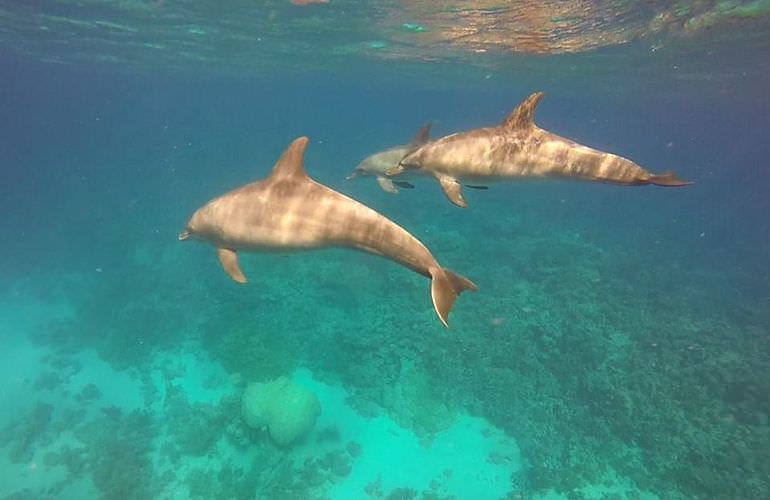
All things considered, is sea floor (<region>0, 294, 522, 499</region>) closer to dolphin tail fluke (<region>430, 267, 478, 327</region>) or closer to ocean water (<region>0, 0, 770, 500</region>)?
ocean water (<region>0, 0, 770, 500</region>)

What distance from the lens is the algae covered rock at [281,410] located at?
13555 millimetres

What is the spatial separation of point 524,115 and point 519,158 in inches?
22.3

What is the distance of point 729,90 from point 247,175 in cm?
4408

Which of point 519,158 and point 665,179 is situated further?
point 519,158

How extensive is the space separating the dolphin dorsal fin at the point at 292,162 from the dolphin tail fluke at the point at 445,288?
6.86ft

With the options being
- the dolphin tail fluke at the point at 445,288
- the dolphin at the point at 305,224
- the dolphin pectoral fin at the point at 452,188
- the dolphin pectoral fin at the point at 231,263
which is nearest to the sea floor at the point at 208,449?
the dolphin pectoral fin at the point at 231,263

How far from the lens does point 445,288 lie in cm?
488

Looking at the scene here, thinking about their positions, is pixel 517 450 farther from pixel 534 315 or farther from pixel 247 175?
pixel 247 175

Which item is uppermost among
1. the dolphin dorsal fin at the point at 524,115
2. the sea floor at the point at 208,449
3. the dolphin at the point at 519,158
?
the dolphin dorsal fin at the point at 524,115

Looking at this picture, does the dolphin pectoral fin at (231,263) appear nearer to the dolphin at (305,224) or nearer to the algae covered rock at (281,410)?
the dolphin at (305,224)

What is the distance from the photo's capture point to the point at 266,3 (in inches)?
813

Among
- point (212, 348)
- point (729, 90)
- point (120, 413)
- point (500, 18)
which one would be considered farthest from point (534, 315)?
point (729, 90)

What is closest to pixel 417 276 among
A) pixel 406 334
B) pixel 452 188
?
pixel 406 334

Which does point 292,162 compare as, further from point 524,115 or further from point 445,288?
point 524,115
